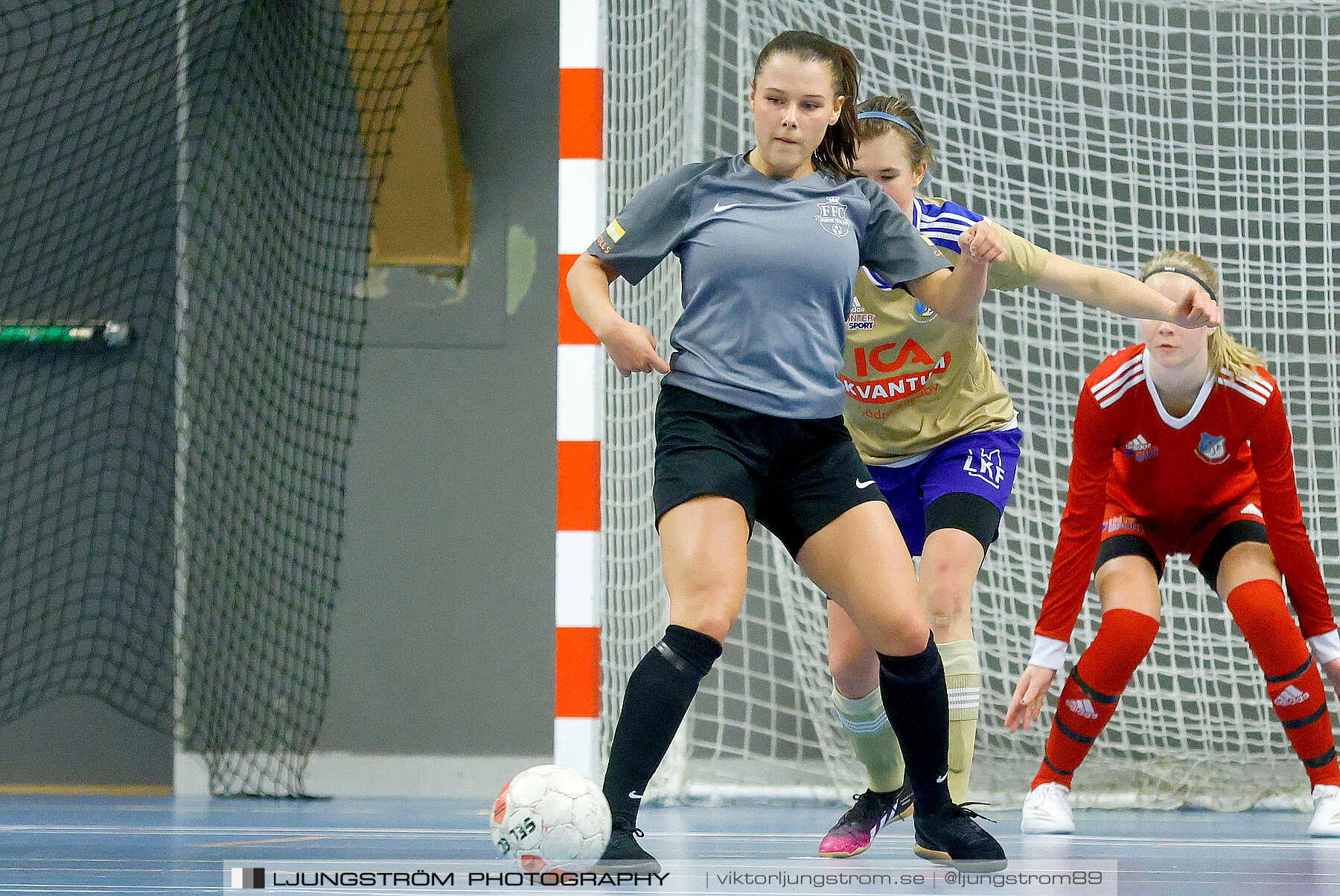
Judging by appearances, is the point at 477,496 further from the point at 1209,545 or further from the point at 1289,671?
the point at 1289,671

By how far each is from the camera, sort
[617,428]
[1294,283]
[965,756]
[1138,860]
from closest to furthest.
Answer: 1. [1138,860]
2. [965,756]
3. [617,428]
4. [1294,283]

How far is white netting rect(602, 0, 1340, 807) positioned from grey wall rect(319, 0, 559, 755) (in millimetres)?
598

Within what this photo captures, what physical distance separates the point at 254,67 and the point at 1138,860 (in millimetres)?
3715

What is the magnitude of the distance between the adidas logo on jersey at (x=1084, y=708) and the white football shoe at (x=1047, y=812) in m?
0.19

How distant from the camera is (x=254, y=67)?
4.76m

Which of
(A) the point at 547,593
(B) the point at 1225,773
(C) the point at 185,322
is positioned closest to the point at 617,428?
(A) the point at 547,593

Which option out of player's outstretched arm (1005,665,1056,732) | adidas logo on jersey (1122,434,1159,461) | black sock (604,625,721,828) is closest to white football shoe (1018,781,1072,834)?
player's outstretched arm (1005,665,1056,732)

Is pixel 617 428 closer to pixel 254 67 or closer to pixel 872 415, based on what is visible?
pixel 872 415

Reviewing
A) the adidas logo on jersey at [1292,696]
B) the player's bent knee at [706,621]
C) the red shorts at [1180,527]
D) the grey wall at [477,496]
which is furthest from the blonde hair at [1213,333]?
the grey wall at [477,496]

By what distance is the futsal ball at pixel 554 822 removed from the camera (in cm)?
194

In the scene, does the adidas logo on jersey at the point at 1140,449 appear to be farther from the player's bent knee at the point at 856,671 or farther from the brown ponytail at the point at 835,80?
the brown ponytail at the point at 835,80

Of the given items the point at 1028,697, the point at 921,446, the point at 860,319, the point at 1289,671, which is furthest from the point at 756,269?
the point at 1289,671

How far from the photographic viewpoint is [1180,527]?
3.64 meters

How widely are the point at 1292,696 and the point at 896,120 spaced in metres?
1.81
